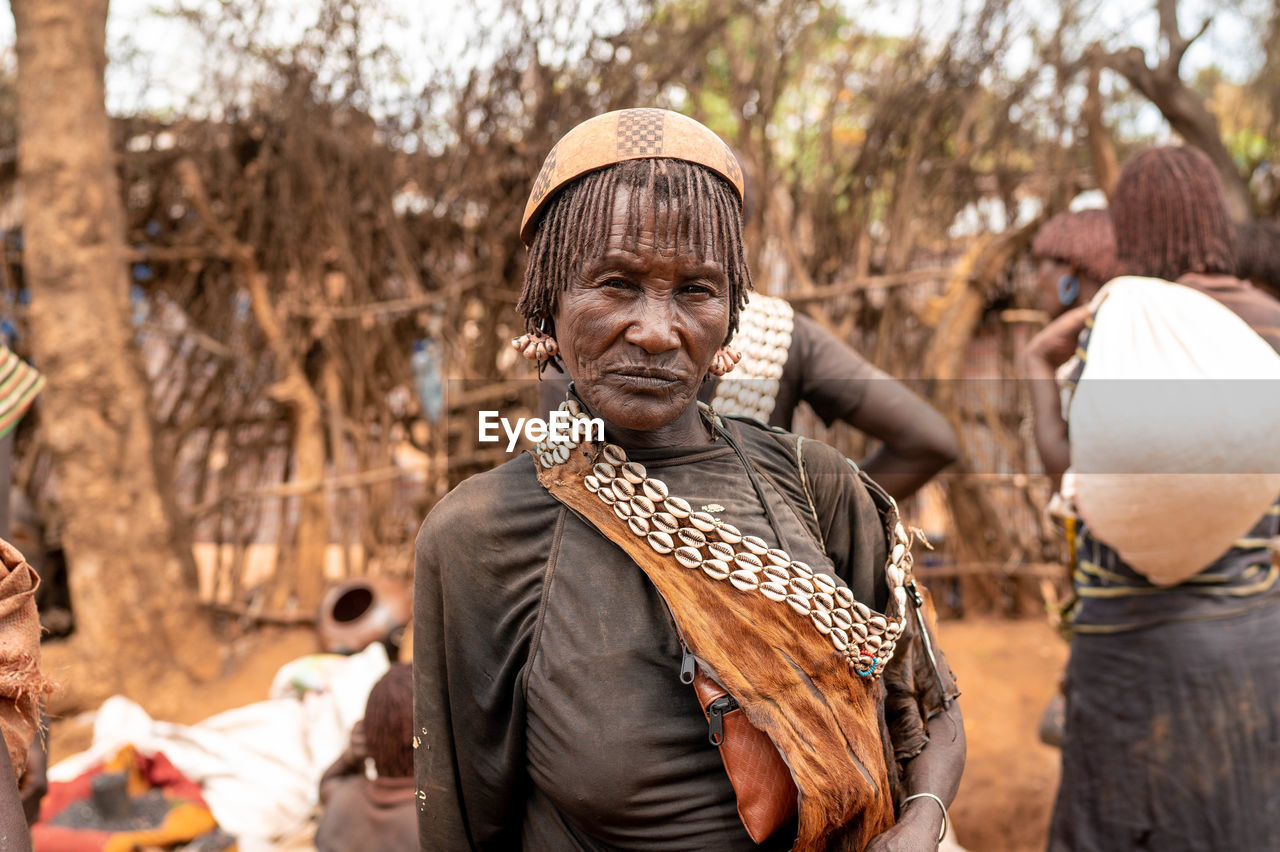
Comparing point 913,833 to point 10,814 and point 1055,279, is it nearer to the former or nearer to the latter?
point 10,814

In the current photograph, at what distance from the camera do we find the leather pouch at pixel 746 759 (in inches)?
48.3

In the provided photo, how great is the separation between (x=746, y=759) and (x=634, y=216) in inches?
27.9

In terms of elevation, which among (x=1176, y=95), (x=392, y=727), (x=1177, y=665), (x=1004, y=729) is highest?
(x=1176, y=95)

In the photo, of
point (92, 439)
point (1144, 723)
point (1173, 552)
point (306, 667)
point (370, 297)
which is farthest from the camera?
point (370, 297)

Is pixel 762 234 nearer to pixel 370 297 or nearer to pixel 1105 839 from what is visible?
pixel 370 297

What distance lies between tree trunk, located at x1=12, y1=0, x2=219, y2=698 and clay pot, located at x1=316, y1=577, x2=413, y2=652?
949mm

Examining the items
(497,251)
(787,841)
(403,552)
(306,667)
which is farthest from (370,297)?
(787,841)

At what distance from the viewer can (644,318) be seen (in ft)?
4.07

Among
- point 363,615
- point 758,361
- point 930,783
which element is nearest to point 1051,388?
point 758,361

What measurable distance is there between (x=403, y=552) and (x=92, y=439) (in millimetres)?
1946

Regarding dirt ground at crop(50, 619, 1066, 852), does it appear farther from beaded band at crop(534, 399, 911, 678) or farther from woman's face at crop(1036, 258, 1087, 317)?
beaded band at crop(534, 399, 911, 678)

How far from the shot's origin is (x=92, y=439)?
499 cm

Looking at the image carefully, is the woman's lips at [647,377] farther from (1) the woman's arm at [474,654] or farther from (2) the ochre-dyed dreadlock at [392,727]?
(2) the ochre-dyed dreadlock at [392,727]

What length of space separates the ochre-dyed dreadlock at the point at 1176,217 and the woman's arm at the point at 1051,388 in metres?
0.28
